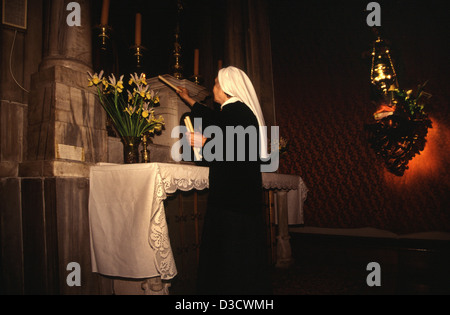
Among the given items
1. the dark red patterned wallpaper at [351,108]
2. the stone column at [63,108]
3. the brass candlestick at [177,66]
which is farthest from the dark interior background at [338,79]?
the stone column at [63,108]

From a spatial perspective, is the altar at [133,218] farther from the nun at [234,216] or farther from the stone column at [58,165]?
the nun at [234,216]

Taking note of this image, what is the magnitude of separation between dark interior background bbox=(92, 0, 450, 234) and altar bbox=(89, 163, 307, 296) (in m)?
2.09

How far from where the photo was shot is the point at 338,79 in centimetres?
551

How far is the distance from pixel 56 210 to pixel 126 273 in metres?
0.75

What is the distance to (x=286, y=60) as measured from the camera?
608 centimetres

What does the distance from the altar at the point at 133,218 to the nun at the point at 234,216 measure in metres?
0.32

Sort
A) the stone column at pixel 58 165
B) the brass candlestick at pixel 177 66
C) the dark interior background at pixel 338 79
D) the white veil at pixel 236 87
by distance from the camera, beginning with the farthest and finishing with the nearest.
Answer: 1. the dark interior background at pixel 338 79
2. the brass candlestick at pixel 177 66
3. the white veil at pixel 236 87
4. the stone column at pixel 58 165

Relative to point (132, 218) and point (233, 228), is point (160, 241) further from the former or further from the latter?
point (233, 228)

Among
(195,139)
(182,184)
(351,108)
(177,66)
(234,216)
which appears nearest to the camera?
(234,216)

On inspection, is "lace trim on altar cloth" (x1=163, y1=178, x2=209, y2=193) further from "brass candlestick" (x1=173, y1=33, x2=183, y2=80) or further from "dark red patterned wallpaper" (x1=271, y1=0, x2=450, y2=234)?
"dark red patterned wallpaper" (x1=271, y1=0, x2=450, y2=234)

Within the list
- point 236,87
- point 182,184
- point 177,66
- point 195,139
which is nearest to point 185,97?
point 195,139

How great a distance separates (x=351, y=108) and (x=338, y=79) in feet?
2.04

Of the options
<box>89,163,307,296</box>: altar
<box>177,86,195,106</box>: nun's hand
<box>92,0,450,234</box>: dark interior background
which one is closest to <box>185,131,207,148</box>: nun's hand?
<box>89,163,307,296</box>: altar

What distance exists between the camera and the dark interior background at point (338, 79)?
Answer: 15.0 feet
